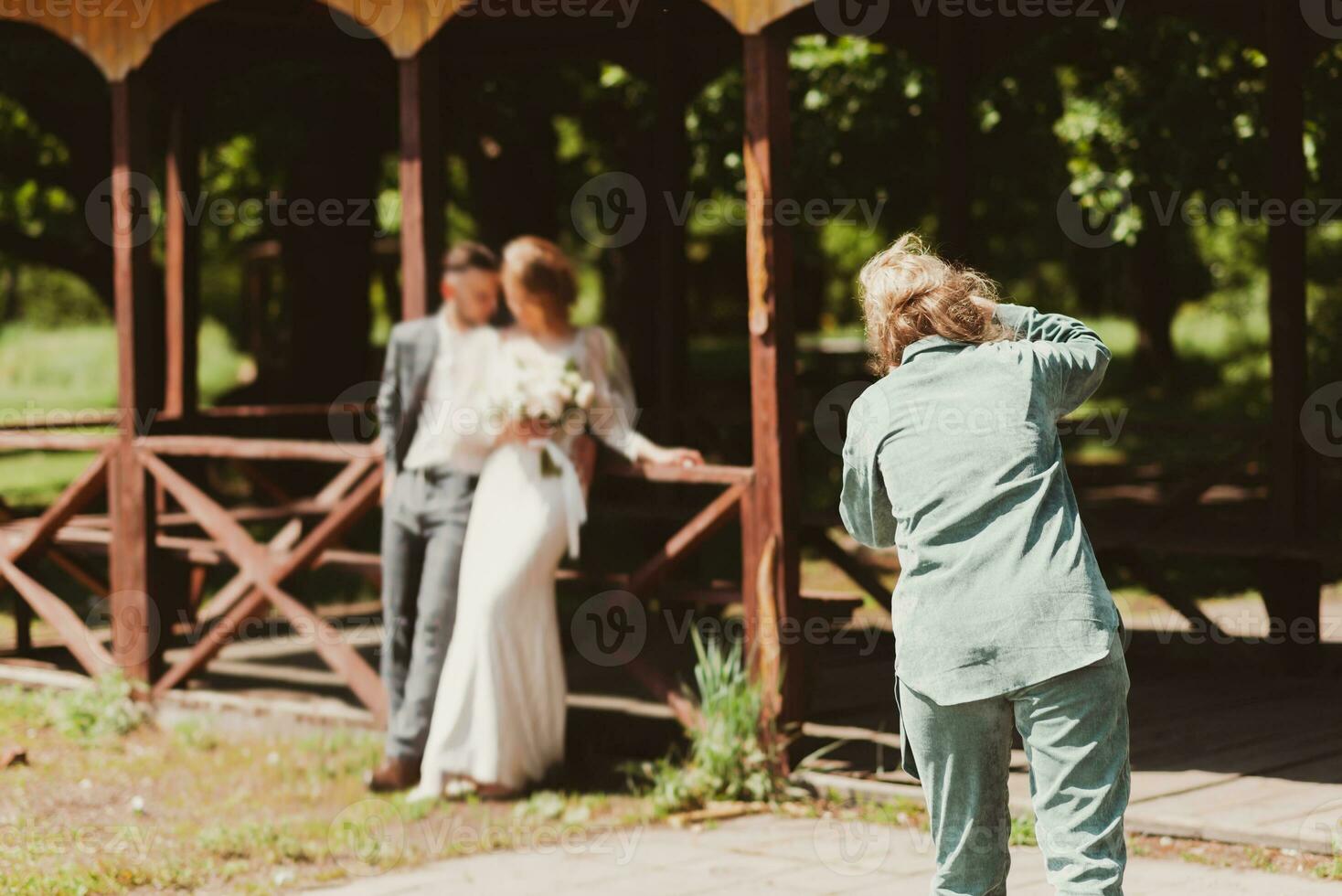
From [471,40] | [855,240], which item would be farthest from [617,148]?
[855,240]

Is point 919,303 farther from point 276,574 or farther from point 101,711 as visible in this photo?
point 101,711

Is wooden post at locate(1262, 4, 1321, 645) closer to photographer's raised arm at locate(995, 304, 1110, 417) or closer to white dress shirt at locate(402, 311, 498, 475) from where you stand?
white dress shirt at locate(402, 311, 498, 475)

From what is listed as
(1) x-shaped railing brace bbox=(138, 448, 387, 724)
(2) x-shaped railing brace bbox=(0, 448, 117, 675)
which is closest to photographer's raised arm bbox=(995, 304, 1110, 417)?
(1) x-shaped railing brace bbox=(138, 448, 387, 724)

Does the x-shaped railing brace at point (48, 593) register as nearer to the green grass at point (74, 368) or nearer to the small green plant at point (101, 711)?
the small green plant at point (101, 711)

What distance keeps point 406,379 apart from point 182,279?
13.7 feet

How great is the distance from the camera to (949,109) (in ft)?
33.2

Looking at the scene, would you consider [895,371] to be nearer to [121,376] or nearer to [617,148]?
[121,376]

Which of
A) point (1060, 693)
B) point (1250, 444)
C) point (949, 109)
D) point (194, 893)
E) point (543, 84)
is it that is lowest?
point (194, 893)

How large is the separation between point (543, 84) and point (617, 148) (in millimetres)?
797

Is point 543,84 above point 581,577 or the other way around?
above

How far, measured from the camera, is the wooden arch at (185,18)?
24.2 feet

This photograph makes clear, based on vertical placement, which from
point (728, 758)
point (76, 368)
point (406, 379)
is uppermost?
point (76, 368)

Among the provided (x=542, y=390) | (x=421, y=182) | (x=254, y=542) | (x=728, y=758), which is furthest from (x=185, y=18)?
(x=728, y=758)

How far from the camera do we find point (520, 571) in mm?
7629
